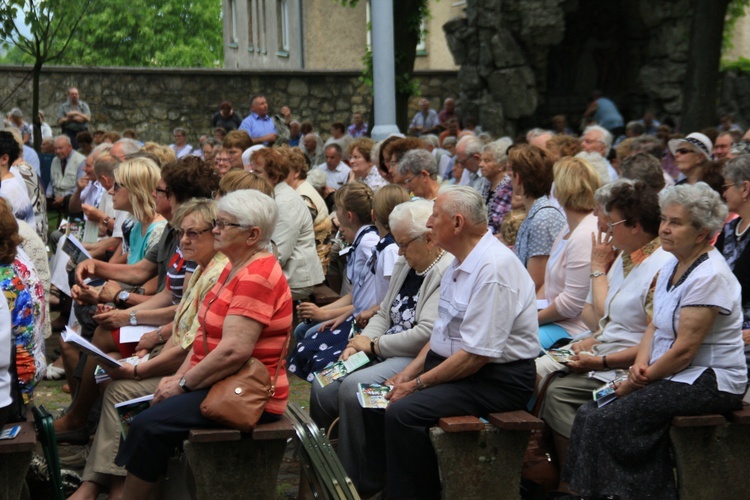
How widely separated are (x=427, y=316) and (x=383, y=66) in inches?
243

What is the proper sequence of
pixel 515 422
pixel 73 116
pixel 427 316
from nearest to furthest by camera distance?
pixel 515 422, pixel 427 316, pixel 73 116

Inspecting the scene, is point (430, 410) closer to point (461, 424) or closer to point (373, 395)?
point (461, 424)

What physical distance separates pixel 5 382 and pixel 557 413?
2534 millimetres

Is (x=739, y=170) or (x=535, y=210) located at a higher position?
(x=739, y=170)

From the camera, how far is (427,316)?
532 centimetres

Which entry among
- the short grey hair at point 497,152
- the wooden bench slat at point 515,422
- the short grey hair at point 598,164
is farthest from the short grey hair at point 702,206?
the short grey hair at point 497,152

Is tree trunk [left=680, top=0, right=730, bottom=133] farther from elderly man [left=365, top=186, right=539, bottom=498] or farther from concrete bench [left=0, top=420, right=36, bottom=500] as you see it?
concrete bench [left=0, top=420, right=36, bottom=500]

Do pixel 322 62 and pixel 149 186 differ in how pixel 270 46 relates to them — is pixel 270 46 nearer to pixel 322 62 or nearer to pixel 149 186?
pixel 322 62

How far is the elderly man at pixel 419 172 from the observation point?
25.2 feet

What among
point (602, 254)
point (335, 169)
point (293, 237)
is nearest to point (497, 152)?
point (293, 237)

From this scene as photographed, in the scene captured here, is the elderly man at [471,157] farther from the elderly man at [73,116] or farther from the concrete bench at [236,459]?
the elderly man at [73,116]

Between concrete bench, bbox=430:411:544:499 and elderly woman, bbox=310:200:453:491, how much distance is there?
701mm

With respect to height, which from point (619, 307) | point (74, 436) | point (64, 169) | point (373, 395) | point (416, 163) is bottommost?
point (74, 436)

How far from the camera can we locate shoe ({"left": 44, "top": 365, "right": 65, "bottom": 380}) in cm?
784
